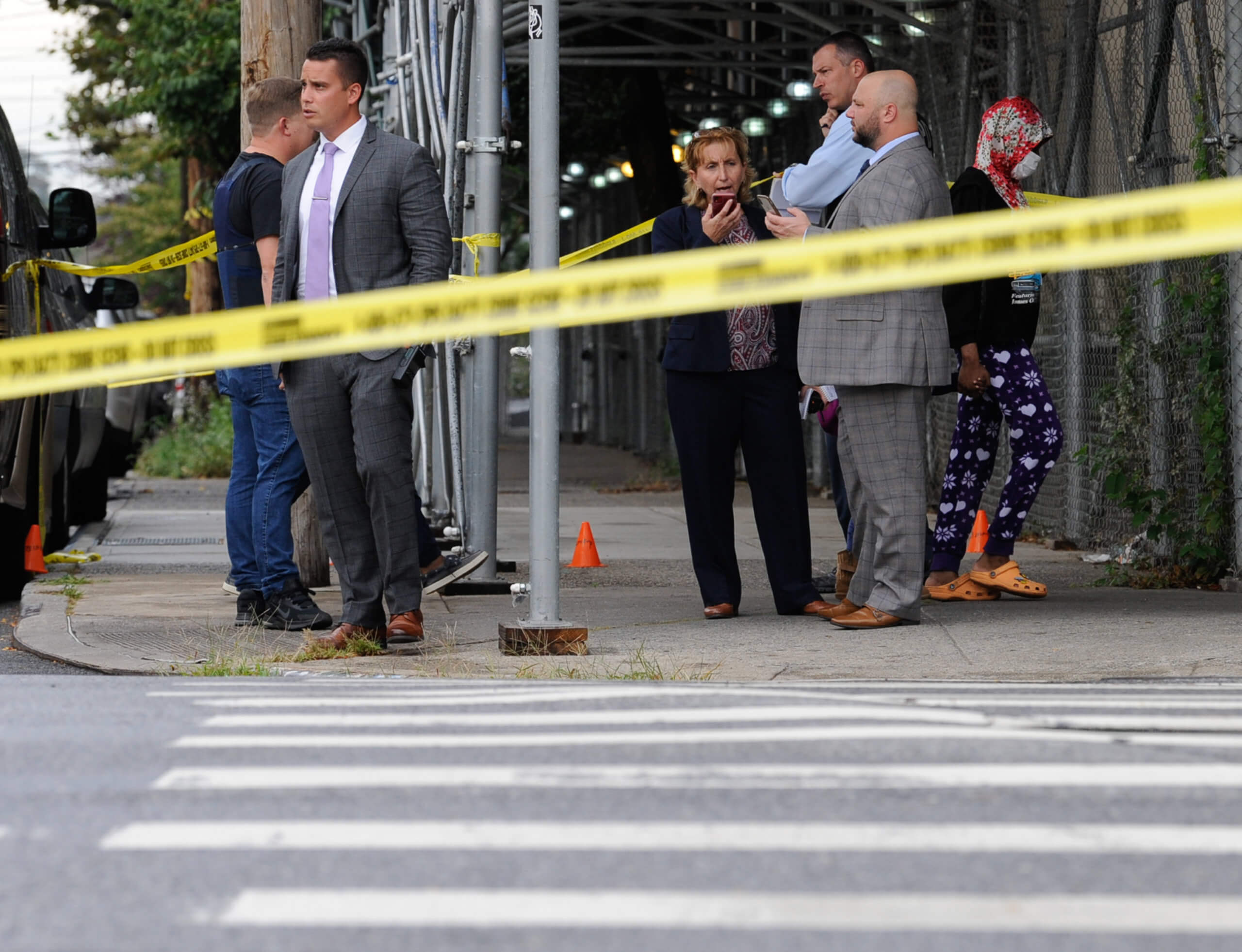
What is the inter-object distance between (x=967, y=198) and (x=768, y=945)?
4880 mm

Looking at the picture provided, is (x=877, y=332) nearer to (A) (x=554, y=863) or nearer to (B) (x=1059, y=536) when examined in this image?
(A) (x=554, y=863)

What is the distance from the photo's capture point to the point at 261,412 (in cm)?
746

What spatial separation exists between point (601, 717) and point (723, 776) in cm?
75

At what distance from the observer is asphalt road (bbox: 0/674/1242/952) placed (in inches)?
116

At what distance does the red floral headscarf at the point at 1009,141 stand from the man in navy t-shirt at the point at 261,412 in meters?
2.72

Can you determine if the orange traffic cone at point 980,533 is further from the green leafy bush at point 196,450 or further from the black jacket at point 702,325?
the green leafy bush at point 196,450

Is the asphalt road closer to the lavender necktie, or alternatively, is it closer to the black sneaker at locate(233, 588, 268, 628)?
the lavender necktie

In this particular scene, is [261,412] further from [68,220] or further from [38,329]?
[68,220]

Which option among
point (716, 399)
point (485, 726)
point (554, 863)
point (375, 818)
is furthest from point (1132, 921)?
point (716, 399)

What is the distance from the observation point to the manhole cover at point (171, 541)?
12250mm

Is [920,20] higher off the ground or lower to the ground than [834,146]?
higher

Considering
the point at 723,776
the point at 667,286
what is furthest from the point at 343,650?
the point at 723,776

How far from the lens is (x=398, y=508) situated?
21.4 ft

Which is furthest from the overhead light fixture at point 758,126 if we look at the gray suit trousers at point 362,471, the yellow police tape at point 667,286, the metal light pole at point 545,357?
the yellow police tape at point 667,286
